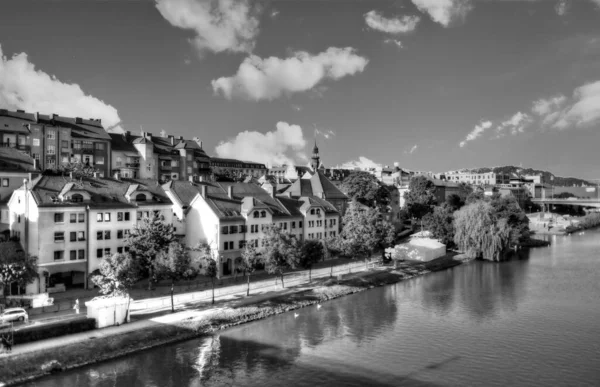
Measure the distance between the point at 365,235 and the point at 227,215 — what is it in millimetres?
21937

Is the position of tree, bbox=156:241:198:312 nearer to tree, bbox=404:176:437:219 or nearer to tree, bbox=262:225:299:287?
tree, bbox=262:225:299:287

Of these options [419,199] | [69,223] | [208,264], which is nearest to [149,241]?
[208,264]

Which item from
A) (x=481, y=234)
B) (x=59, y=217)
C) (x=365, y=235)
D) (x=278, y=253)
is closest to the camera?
(x=59, y=217)

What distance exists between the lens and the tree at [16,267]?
150ft

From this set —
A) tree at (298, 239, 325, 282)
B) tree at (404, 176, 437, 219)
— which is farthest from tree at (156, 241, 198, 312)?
tree at (404, 176, 437, 219)

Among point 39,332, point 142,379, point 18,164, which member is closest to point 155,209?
point 18,164

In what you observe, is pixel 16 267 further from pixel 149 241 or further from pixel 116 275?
pixel 149 241

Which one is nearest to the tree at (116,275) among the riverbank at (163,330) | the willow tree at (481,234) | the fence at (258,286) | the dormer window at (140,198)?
the fence at (258,286)

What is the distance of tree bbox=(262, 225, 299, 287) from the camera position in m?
61.4

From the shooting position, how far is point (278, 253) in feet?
203

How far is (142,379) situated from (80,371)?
5.43 m

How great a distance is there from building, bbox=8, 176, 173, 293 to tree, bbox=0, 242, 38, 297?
4.02 meters

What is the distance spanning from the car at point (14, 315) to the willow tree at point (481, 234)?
7967 centimetres

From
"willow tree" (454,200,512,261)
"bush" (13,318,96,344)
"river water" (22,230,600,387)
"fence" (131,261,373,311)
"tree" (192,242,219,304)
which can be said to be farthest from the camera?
"willow tree" (454,200,512,261)
